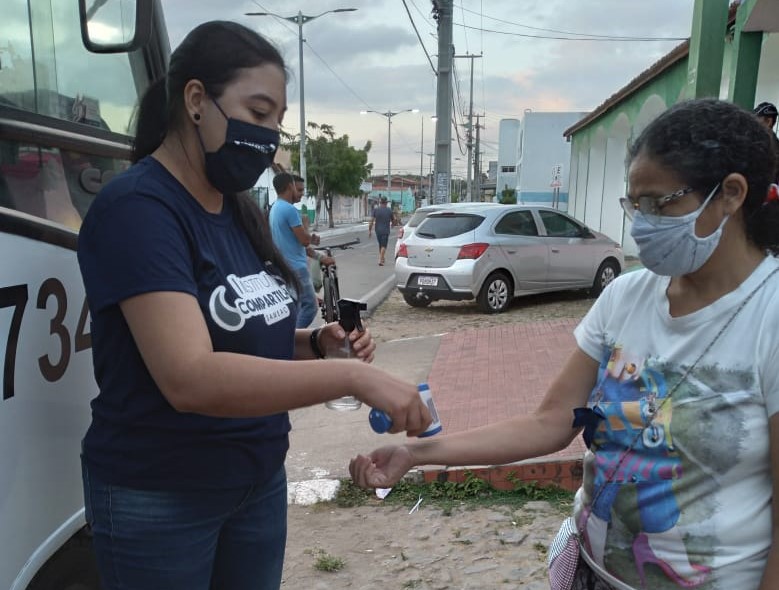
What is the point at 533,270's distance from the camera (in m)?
10.2

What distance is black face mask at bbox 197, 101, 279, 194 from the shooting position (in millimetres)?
1502

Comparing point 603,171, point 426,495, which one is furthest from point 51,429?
point 603,171

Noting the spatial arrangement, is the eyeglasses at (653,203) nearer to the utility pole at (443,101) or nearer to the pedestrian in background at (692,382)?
the pedestrian in background at (692,382)

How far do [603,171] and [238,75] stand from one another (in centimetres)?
2038

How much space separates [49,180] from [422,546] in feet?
8.54

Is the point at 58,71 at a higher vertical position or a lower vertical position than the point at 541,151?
lower

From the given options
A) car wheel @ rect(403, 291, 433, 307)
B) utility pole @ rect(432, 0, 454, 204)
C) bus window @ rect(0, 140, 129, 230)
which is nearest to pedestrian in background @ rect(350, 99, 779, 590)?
bus window @ rect(0, 140, 129, 230)

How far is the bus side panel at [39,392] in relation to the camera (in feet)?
4.58

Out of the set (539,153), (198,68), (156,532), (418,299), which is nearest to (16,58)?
(198,68)

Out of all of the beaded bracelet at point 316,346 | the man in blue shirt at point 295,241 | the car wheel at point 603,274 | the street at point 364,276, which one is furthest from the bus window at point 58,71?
the car wheel at point 603,274

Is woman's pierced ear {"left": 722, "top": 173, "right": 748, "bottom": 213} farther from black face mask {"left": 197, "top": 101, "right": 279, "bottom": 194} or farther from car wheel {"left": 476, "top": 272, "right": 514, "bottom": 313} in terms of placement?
car wheel {"left": 476, "top": 272, "right": 514, "bottom": 313}

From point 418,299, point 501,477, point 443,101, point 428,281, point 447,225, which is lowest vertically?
point 418,299

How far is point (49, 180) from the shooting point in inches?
68.1

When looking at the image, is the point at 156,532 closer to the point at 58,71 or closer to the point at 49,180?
the point at 49,180
